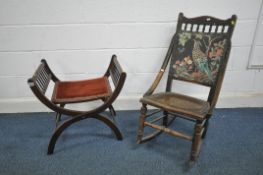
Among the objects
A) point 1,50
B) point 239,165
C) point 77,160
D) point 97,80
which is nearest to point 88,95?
point 97,80

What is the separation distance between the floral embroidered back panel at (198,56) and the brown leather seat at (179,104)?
0.57 ft

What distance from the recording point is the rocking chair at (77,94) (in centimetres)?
145

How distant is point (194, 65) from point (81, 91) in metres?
0.91

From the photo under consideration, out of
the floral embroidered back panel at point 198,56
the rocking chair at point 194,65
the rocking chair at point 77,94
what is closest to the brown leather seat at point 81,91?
the rocking chair at point 77,94

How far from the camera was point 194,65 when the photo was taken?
163cm

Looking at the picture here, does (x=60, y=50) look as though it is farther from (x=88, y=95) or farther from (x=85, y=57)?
(x=88, y=95)

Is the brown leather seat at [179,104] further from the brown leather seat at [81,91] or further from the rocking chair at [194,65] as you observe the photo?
the brown leather seat at [81,91]

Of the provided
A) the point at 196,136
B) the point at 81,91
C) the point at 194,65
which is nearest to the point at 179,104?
the point at 196,136

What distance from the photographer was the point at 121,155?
1594 mm

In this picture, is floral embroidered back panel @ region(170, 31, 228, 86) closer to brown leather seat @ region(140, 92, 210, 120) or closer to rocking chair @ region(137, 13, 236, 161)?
rocking chair @ region(137, 13, 236, 161)

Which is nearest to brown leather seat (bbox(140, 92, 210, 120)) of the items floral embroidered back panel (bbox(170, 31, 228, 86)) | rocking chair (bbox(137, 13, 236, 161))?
rocking chair (bbox(137, 13, 236, 161))

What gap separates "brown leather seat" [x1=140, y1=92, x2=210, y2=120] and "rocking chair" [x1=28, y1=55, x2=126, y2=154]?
27cm

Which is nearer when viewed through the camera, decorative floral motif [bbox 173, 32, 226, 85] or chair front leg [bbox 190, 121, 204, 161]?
chair front leg [bbox 190, 121, 204, 161]

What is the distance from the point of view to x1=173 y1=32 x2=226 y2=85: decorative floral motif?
1.54 meters
